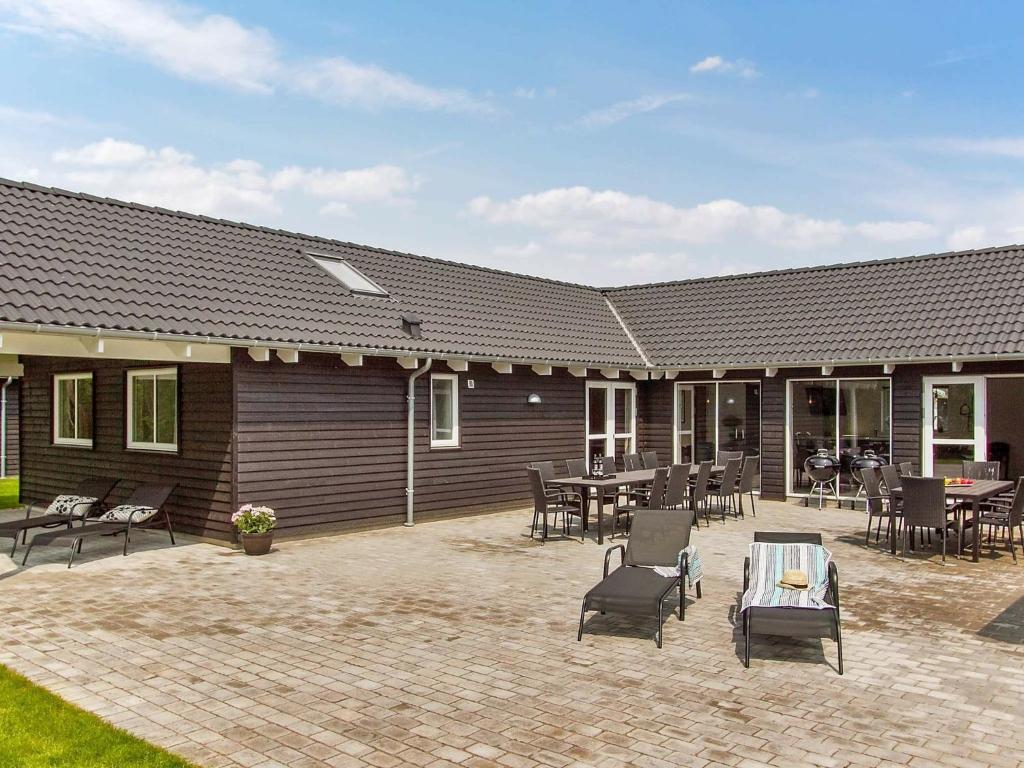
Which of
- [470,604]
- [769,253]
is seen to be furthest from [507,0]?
[769,253]

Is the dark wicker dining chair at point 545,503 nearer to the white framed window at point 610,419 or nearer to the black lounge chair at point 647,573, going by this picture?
the black lounge chair at point 647,573

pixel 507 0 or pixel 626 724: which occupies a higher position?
pixel 507 0

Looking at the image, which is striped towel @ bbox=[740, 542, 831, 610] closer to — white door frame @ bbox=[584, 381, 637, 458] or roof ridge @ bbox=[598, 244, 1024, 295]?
white door frame @ bbox=[584, 381, 637, 458]

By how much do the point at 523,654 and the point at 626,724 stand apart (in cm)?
156

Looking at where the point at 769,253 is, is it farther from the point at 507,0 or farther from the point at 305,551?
the point at 305,551

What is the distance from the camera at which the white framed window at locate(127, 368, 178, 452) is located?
12172 millimetres

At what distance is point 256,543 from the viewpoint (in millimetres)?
10336

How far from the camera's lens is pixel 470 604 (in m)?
7.96

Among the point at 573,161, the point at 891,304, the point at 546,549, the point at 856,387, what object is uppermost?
the point at 573,161

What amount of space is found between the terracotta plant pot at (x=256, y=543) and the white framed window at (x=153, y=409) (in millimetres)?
2458

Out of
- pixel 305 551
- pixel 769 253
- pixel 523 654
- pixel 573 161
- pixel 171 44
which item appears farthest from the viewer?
pixel 769 253

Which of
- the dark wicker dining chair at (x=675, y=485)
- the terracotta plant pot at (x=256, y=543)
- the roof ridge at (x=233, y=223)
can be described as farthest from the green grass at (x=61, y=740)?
the roof ridge at (x=233, y=223)

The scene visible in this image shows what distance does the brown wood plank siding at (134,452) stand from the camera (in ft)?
36.8

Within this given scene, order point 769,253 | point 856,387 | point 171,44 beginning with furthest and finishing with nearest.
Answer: point 769,253
point 856,387
point 171,44
